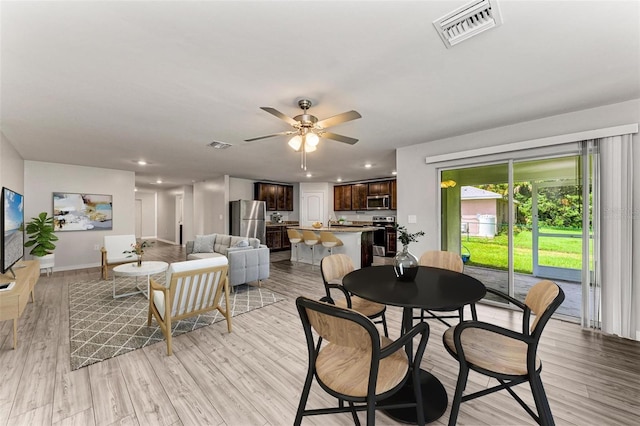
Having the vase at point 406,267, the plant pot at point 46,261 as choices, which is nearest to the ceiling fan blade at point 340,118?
the vase at point 406,267

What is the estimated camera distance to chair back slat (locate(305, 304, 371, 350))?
116cm

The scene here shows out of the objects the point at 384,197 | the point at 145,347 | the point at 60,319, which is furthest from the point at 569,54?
the point at 384,197

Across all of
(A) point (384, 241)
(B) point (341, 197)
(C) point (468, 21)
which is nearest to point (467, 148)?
(C) point (468, 21)

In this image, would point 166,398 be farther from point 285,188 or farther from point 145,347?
point 285,188

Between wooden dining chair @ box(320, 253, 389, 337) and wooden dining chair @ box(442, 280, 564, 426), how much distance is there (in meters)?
0.56

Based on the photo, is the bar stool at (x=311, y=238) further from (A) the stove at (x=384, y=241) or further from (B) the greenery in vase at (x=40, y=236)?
(B) the greenery in vase at (x=40, y=236)

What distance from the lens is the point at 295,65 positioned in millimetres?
1933

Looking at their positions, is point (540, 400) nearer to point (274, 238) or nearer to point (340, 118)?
point (340, 118)

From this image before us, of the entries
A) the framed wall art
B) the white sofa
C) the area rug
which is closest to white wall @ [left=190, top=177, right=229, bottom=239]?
the white sofa

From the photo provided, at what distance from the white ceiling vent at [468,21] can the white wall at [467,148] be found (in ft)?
7.55

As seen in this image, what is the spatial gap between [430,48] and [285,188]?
790cm

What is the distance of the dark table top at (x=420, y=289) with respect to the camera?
1.52 meters

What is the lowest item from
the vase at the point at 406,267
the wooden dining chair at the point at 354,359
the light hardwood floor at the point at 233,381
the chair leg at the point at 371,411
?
the light hardwood floor at the point at 233,381

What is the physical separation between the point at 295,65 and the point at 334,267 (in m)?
1.77
